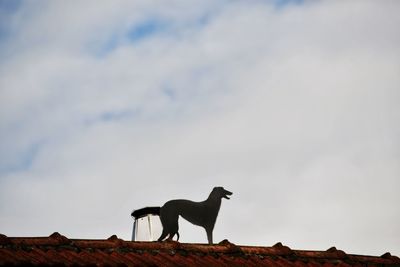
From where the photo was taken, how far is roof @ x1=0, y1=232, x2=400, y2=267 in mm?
9258

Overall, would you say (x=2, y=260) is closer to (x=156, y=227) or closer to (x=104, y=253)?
(x=104, y=253)

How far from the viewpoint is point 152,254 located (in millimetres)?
10055

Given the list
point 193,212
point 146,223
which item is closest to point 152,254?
point 193,212

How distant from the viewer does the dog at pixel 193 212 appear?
11.9 m

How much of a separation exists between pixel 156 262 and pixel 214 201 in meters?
2.74

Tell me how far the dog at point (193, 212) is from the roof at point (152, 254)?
1.30 meters

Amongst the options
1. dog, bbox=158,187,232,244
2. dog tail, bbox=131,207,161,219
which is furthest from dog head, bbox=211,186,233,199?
dog tail, bbox=131,207,161,219

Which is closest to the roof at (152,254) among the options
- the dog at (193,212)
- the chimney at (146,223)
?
the dog at (193,212)

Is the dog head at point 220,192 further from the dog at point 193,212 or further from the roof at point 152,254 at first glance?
the roof at point 152,254

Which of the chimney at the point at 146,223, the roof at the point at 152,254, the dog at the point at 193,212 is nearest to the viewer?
the roof at the point at 152,254

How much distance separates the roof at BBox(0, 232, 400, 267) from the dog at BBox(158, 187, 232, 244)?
130 centimetres

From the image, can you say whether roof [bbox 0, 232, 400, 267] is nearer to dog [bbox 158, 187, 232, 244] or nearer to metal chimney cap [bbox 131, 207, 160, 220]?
dog [bbox 158, 187, 232, 244]

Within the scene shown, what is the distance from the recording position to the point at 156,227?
12914mm

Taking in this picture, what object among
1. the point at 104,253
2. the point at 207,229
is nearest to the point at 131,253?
the point at 104,253
